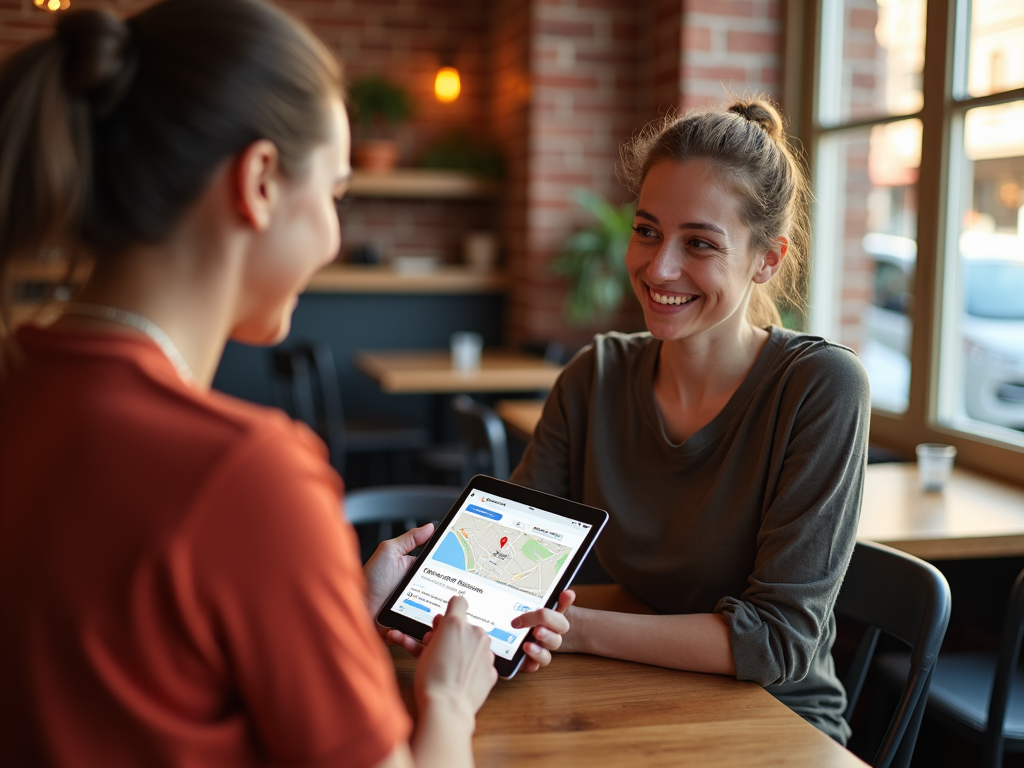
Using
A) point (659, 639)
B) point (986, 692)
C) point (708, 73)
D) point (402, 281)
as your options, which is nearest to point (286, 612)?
point (659, 639)

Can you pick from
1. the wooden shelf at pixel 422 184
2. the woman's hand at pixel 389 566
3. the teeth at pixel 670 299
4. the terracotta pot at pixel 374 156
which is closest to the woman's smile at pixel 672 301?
the teeth at pixel 670 299

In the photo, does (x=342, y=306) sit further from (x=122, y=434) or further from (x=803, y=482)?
(x=122, y=434)

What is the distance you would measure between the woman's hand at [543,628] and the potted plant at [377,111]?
4183 millimetres

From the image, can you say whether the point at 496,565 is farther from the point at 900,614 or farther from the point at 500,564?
the point at 900,614

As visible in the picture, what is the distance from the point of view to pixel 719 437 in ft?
4.76

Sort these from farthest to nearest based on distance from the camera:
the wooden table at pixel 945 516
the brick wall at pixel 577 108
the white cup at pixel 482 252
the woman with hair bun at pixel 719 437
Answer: the white cup at pixel 482 252
the brick wall at pixel 577 108
the wooden table at pixel 945 516
the woman with hair bun at pixel 719 437

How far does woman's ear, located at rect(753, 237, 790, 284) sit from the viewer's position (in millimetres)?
1541

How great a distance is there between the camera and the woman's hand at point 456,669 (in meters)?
0.93

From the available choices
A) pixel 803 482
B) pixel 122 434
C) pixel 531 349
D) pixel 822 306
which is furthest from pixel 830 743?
pixel 531 349

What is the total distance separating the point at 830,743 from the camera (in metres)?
1.02

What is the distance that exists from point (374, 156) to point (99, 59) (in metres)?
4.47

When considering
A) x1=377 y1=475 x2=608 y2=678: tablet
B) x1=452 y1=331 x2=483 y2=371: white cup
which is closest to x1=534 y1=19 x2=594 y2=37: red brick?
x1=452 y1=331 x2=483 y2=371: white cup

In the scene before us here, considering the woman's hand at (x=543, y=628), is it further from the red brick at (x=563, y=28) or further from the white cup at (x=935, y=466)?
the red brick at (x=563, y=28)

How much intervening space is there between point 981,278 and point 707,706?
2.14m
